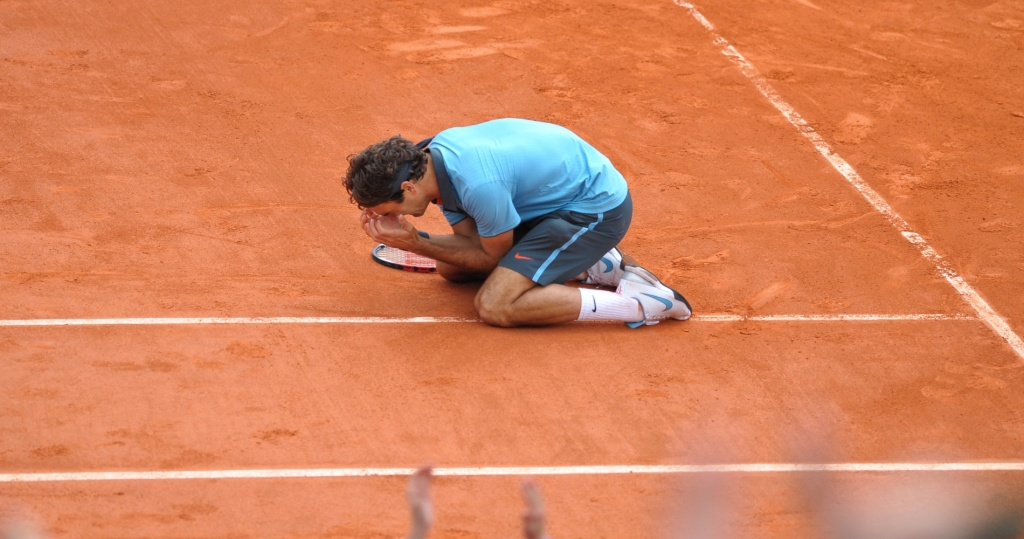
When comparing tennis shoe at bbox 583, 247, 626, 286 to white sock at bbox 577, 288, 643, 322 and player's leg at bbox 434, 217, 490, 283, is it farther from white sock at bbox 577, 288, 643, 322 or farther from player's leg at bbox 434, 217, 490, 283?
player's leg at bbox 434, 217, 490, 283

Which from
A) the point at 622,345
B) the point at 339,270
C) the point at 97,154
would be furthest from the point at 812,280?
the point at 97,154

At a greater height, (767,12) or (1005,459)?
(767,12)

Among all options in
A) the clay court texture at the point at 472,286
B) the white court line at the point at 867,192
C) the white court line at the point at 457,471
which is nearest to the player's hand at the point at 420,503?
the clay court texture at the point at 472,286

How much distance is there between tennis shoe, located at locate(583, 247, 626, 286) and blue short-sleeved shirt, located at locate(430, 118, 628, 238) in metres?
0.46

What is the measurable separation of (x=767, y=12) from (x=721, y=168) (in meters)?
3.97

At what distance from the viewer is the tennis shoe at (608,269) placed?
6566mm

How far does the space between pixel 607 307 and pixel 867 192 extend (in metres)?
2.90

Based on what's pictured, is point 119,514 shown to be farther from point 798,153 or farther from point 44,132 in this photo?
point 798,153

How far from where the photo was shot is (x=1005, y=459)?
17.3 feet

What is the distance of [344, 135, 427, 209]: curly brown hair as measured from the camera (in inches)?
225

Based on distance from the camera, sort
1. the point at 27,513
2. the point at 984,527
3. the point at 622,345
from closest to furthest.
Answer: the point at 984,527
the point at 27,513
the point at 622,345

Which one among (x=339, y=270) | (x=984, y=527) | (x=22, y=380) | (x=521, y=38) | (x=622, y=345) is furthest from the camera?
(x=521, y=38)

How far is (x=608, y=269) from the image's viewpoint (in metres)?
6.58

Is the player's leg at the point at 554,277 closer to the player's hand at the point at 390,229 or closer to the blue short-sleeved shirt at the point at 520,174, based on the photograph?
the blue short-sleeved shirt at the point at 520,174
